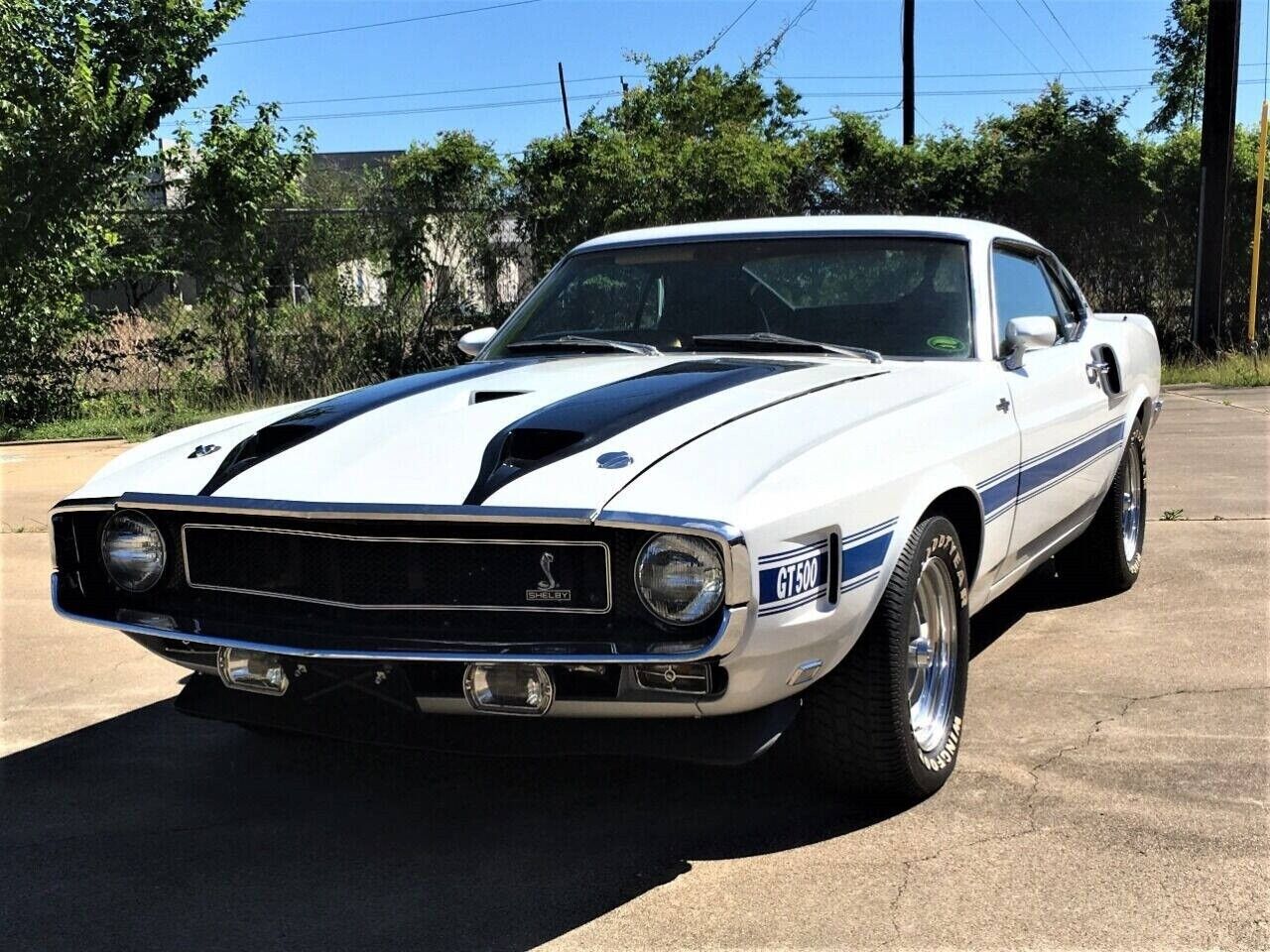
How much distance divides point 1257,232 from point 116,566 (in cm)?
1444

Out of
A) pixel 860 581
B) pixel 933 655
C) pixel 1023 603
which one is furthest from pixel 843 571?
pixel 1023 603

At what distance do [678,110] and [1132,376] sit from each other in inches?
455

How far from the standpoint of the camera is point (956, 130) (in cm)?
1609

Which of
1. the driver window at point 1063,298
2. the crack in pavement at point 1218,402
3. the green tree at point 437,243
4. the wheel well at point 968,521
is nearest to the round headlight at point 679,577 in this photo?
the wheel well at point 968,521

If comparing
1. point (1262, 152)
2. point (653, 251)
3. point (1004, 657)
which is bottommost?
point (1004, 657)

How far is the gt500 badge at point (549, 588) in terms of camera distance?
289 cm

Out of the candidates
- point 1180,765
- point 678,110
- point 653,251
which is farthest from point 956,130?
point 1180,765

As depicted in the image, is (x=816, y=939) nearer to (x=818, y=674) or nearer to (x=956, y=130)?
(x=818, y=674)

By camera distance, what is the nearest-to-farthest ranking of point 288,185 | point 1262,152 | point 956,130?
point 288,185
point 1262,152
point 956,130

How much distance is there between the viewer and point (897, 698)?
3.22 metres

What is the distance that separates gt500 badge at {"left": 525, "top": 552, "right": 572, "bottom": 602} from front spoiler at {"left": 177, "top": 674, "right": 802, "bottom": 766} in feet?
1.03

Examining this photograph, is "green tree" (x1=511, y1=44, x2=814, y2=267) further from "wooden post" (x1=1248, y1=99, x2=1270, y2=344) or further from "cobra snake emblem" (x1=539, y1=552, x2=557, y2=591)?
"cobra snake emblem" (x1=539, y1=552, x2=557, y2=591)

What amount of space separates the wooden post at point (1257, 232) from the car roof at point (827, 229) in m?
11.2

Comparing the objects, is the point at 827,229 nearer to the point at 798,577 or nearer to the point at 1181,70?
the point at 798,577
